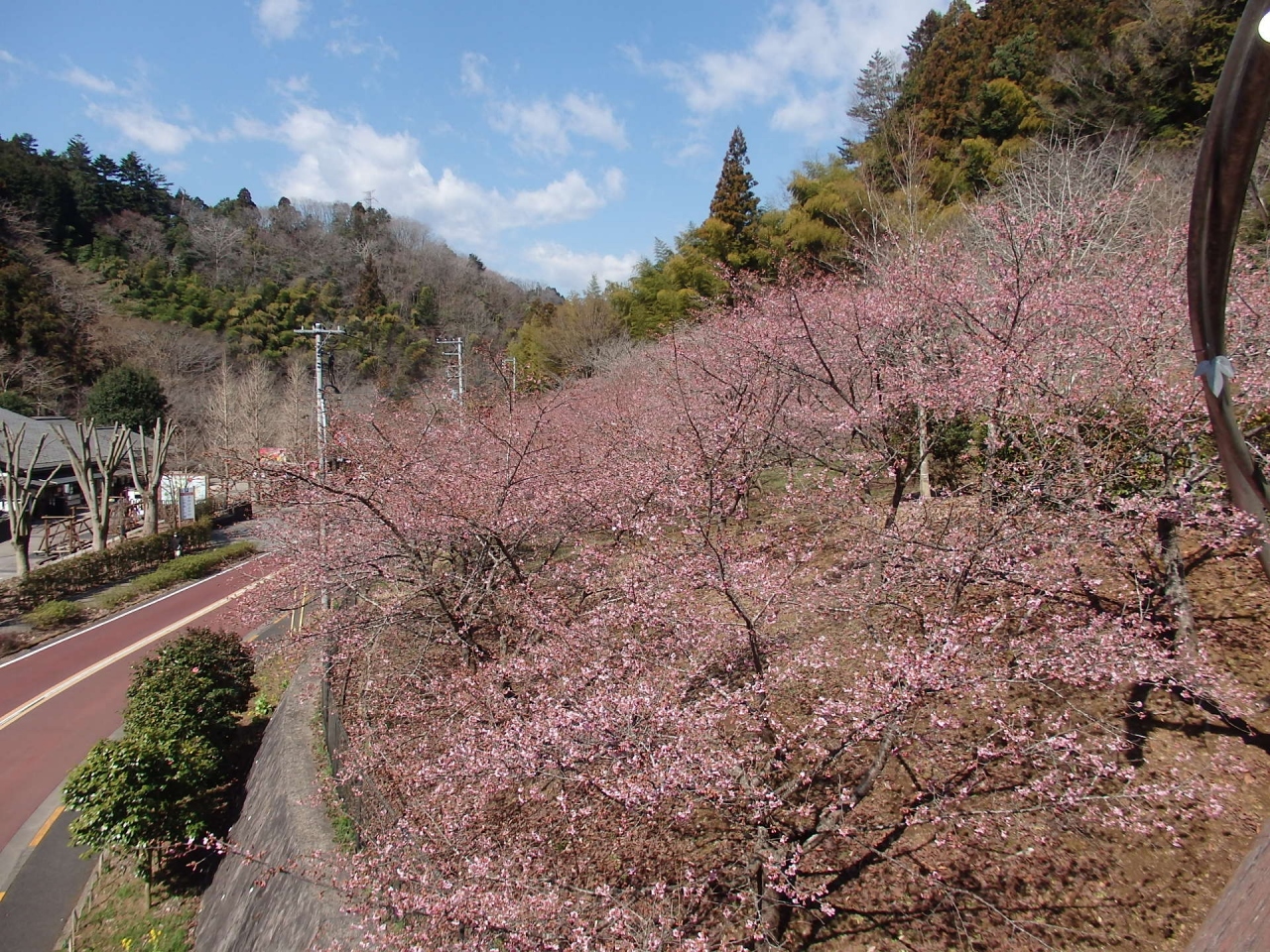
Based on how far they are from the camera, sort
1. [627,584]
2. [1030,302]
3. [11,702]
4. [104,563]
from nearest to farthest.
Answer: [627,584]
[1030,302]
[11,702]
[104,563]

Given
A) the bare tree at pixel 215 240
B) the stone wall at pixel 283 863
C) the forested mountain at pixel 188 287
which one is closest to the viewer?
the stone wall at pixel 283 863

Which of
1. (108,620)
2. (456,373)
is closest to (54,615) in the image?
(108,620)

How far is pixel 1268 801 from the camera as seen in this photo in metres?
4.64

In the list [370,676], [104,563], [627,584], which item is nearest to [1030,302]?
[627,584]

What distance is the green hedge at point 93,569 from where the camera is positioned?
15992 millimetres

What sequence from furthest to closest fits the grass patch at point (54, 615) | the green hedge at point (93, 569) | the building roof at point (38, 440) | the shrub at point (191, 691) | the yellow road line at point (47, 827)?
the building roof at point (38, 440)
the green hedge at point (93, 569)
the grass patch at point (54, 615)
the shrub at point (191, 691)
the yellow road line at point (47, 827)

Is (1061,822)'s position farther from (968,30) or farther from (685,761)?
(968,30)

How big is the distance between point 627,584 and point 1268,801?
4.83 metres

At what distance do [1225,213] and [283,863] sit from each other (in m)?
8.49

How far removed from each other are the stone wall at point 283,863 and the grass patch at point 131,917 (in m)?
0.23

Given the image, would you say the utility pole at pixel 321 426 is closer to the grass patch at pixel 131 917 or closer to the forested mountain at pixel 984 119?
the grass patch at pixel 131 917

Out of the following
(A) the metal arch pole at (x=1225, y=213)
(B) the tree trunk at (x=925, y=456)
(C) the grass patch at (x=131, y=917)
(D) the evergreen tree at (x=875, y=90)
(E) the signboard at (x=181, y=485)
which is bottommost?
(C) the grass patch at (x=131, y=917)

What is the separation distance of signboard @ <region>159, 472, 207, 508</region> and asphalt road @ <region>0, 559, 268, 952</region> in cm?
860

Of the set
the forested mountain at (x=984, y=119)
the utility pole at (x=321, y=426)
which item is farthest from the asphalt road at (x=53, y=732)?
the forested mountain at (x=984, y=119)
